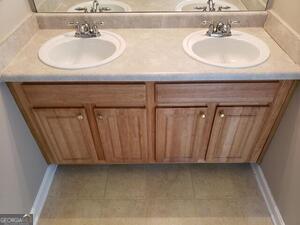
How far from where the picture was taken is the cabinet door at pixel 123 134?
120 centimetres

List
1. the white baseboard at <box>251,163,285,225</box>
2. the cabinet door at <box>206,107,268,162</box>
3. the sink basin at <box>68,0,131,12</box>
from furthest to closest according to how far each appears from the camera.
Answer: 1. the sink basin at <box>68,0,131,12</box>
2. the white baseboard at <box>251,163,285,225</box>
3. the cabinet door at <box>206,107,268,162</box>

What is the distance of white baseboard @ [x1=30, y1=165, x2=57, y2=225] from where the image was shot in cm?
134

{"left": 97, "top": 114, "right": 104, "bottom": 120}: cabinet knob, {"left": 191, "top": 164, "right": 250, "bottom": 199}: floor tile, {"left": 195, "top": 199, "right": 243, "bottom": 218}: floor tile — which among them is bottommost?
{"left": 191, "top": 164, "right": 250, "bottom": 199}: floor tile

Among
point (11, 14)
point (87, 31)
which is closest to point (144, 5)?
point (87, 31)

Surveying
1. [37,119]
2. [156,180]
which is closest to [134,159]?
[156,180]

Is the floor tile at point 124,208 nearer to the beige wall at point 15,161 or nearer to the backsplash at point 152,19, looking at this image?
the beige wall at point 15,161

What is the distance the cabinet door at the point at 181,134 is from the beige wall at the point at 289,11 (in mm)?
591

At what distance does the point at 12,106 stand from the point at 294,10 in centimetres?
147

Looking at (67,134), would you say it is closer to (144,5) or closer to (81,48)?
(81,48)

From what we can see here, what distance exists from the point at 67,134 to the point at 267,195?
50.3 inches

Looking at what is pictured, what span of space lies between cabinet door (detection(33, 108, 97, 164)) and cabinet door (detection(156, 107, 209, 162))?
0.41 meters

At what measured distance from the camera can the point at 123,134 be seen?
1294mm

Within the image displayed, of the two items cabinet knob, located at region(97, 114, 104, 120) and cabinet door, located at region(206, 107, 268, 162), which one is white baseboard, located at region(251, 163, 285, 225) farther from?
cabinet knob, located at region(97, 114, 104, 120)

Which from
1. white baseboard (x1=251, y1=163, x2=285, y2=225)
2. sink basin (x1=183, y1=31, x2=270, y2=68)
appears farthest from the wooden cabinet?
sink basin (x1=183, y1=31, x2=270, y2=68)
